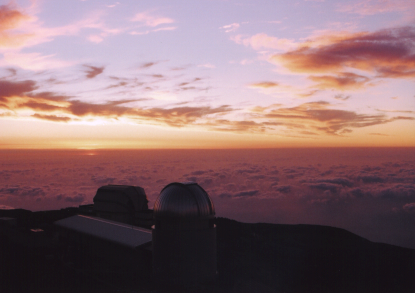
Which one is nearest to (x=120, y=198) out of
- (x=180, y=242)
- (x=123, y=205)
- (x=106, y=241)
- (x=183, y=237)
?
(x=123, y=205)

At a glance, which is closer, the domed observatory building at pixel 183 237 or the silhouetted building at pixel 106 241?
the domed observatory building at pixel 183 237

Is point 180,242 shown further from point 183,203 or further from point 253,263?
point 253,263

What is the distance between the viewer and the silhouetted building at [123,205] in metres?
35.5

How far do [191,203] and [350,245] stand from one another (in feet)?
267

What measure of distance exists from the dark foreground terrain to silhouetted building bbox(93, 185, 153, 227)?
227 inches

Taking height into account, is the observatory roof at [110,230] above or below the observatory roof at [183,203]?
below

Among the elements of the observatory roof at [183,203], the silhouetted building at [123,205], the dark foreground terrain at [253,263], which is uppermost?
the observatory roof at [183,203]

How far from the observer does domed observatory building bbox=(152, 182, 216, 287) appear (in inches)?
884

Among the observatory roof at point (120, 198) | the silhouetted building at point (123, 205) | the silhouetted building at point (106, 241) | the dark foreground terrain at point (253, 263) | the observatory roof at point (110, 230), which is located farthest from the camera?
the observatory roof at point (120, 198)

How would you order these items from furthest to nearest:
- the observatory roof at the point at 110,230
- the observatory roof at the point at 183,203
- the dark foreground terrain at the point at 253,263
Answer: the dark foreground terrain at the point at 253,263 → the observatory roof at the point at 110,230 → the observatory roof at the point at 183,203

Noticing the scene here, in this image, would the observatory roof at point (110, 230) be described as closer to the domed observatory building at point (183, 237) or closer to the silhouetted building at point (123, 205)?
the silhouetted building at point (123, 205)

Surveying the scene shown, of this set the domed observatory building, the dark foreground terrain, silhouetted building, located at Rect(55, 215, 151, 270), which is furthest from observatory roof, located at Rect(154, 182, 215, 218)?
the dark foreground terrain

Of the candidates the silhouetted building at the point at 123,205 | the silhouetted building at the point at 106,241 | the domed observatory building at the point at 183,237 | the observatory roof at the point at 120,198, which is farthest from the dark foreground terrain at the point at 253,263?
the observatory roof at the point at 120,198

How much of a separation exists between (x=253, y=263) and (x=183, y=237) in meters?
27.8
